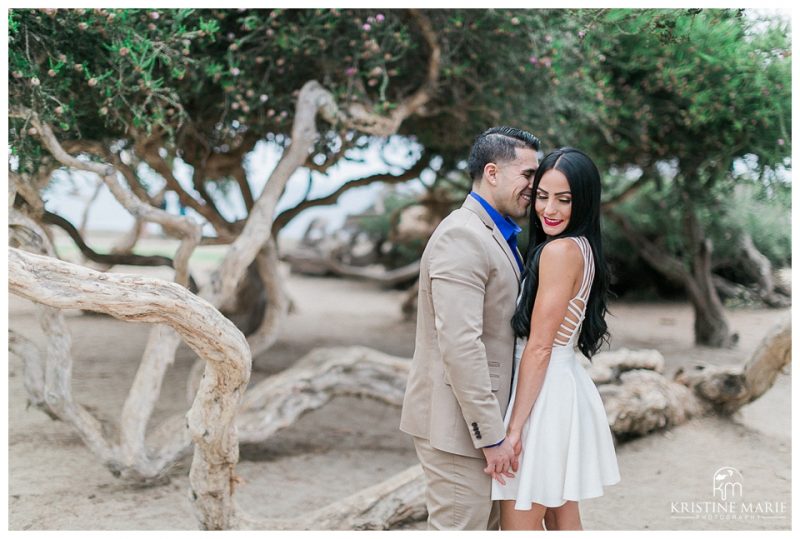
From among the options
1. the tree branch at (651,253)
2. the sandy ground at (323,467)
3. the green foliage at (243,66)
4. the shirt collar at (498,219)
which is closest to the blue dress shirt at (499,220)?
the shirt collar at (498,219)

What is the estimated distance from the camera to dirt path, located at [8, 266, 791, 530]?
428 centimetres

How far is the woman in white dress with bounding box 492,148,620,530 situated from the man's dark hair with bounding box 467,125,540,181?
0.44 feet

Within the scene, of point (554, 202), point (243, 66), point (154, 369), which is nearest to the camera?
point (554, 202)

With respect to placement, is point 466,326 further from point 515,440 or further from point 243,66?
point 243,66

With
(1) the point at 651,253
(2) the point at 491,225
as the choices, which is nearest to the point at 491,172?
(2) the point at 491,225

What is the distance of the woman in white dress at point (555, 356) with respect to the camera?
247 cm

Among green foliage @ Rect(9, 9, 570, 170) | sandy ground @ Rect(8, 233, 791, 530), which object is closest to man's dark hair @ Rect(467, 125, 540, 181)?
green foliage @ Rect(9, 9, 570, 170)

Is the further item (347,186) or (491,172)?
(347,186)

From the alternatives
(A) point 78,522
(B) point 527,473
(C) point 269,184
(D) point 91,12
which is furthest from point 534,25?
(A) point 78,522

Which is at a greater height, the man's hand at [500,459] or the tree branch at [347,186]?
the tree branch at [347,186]

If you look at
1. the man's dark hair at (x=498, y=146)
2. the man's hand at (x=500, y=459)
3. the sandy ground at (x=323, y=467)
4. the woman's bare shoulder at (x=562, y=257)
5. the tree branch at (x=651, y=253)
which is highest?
the man's dark hair at (x=498, y=146)

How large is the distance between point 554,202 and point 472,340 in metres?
0.57

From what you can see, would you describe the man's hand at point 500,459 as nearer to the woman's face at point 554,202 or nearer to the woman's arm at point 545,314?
the woman's arm at point 545,314

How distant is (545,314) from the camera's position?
2447mm
